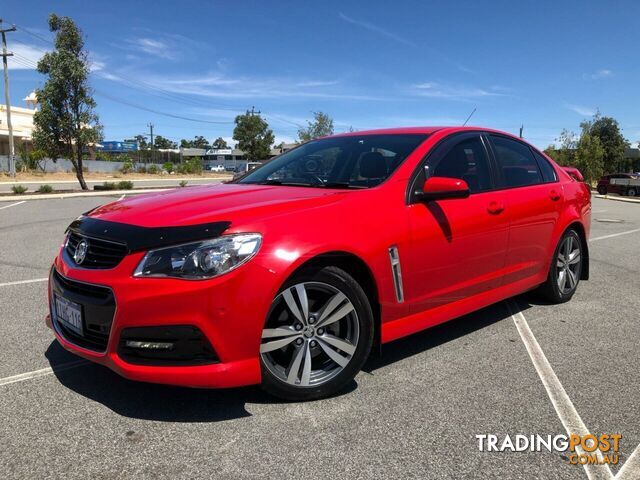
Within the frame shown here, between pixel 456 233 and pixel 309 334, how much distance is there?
1.38m

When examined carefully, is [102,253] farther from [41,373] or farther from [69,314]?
[41,373]

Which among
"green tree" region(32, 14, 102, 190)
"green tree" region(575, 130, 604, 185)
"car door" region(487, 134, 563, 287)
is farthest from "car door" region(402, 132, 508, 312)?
"green tree" region(575, 130, 604, 185)

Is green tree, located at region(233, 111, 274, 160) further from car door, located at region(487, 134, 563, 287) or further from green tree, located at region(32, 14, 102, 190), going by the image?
car door, located at region(487, 134, 563, 287)

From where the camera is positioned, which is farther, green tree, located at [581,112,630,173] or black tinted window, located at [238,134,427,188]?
green tree, located at [581,112,630,173]

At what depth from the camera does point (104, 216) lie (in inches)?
126

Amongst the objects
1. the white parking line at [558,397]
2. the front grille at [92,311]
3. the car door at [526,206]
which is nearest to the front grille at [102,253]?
the front grille at [92,311]

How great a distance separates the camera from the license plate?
2.90 m

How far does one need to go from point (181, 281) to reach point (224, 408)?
815 mm

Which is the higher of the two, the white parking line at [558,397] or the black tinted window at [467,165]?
the black tinted window at [467,165]

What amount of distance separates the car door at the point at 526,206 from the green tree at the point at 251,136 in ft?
249

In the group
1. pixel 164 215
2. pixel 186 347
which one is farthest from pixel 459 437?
pixel 164 215

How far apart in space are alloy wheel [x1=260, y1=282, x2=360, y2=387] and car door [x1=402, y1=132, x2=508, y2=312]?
56cm

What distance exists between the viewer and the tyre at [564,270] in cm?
504

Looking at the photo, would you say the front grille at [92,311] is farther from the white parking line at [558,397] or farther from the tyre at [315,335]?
the white parking line at [558,397]
